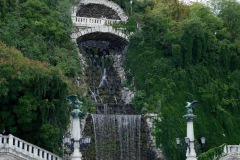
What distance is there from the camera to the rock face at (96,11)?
40688 mm

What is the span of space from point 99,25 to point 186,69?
6.86 meters

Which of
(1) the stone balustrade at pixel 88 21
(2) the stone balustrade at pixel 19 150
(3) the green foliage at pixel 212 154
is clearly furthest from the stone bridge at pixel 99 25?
(2) the stone balustrade at pixel 19 150

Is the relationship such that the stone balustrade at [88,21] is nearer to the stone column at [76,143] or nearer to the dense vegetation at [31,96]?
the dense vegetation at [31,96]

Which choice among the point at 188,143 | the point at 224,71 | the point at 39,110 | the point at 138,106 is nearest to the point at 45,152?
the point at 39,110

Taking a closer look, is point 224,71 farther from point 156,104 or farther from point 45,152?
point 45,152

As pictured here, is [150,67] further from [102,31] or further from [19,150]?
[19,150]

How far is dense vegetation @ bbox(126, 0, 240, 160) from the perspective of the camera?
101 ft

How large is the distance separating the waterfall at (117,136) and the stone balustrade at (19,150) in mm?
5001

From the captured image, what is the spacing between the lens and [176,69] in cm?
3338

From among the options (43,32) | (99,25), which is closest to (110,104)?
(43,32)

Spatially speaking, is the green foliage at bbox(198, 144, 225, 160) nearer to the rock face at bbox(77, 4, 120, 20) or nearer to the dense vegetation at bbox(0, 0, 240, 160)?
the dense vegetation at bbox(0, 0, 240, 160)

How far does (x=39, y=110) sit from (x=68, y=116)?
199cm

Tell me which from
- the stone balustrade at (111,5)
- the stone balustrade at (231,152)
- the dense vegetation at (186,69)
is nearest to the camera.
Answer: the stone balustrade at (231,152)

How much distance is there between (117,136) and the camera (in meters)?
29.5
